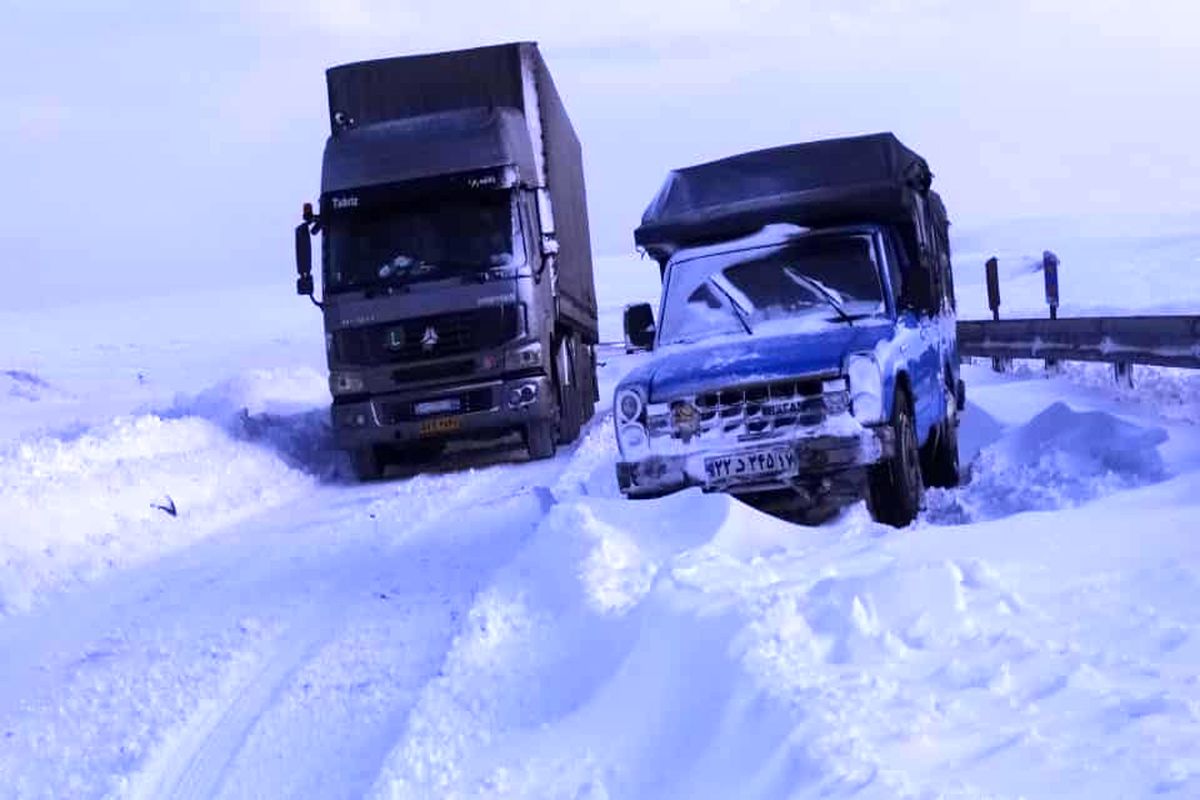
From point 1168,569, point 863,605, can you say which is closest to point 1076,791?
point 863,605

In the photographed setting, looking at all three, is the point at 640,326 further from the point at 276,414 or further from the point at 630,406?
the point at 276,414

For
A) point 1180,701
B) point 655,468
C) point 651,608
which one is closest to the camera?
point 1180,701

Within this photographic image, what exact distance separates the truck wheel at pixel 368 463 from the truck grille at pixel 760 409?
7.30m

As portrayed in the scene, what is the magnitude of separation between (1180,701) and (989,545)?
2.86 metres

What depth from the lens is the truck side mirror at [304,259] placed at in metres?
15.5

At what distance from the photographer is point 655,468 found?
9469mm

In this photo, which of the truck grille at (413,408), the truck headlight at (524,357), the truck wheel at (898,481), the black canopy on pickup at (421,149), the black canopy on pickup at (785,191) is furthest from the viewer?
the truck grille at (413,408)

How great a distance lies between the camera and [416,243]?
51.0 ft

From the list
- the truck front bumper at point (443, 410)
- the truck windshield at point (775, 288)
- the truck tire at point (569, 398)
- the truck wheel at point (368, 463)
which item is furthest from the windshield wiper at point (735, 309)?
the truck wheel at point (368, 463)

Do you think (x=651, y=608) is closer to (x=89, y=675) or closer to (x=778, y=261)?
(x=89, y=675)

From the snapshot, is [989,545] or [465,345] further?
[465,345]

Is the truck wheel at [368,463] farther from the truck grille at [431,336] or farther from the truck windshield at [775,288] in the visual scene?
the truck windshield at [775,288]

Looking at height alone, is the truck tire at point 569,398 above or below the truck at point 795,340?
below

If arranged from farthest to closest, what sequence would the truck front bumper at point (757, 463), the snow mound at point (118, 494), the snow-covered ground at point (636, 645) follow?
the snow mound at point (118, 494) → the truck front bumper at point (757, 463) → the snow-covered ground at point (636, 645)
